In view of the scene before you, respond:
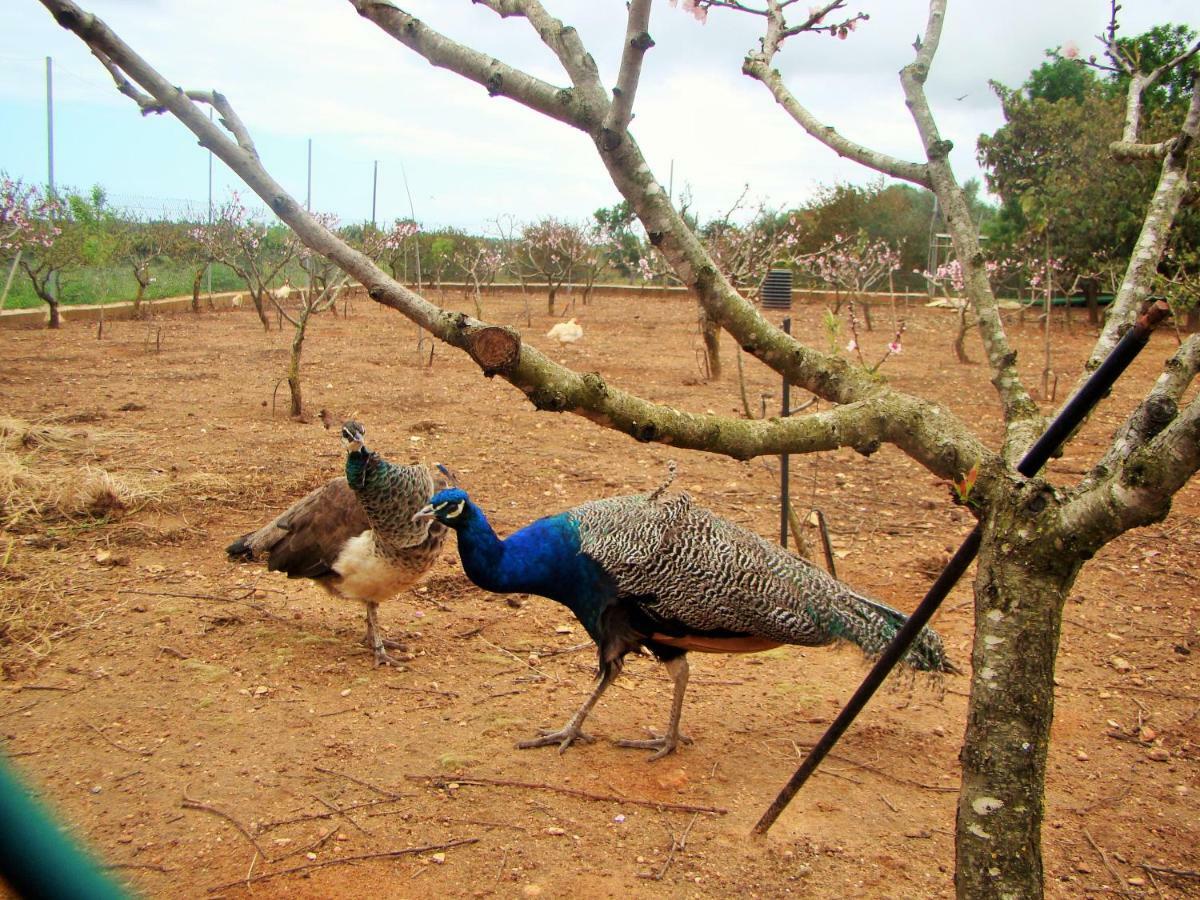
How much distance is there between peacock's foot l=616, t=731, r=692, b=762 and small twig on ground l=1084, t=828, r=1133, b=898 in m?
1.41

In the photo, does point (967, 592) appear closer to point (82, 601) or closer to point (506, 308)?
point (82, 601)

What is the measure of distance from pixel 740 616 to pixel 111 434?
6038 mm

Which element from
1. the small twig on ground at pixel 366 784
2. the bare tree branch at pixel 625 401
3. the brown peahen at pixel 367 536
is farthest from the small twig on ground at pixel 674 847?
the brown peahen at pixel 367 536

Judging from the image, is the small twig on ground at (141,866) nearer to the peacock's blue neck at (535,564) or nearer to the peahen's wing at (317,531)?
the peacock's blue neck at (535,564)

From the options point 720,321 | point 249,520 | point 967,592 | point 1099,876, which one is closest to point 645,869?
point 1099,876

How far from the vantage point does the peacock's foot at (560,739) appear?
3719 mm

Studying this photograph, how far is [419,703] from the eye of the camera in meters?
4.08

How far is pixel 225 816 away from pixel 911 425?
2.50 metres

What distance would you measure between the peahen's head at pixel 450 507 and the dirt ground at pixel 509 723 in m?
0.88

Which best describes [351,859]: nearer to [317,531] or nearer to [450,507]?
[450,507]

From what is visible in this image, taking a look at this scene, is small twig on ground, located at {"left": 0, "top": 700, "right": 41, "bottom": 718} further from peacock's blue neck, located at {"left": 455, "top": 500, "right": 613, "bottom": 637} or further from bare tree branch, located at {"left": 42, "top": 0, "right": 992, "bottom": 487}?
bare tree branch, located at {"left": 42, "top": 0, "right": 992, "bottom": 487}

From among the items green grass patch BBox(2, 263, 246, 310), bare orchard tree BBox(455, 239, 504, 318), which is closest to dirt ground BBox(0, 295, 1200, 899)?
green grass patch BBox(2, 263, 246, 310)

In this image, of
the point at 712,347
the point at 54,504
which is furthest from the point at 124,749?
the point at 712,347

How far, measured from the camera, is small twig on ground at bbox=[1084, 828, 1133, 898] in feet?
9.53
